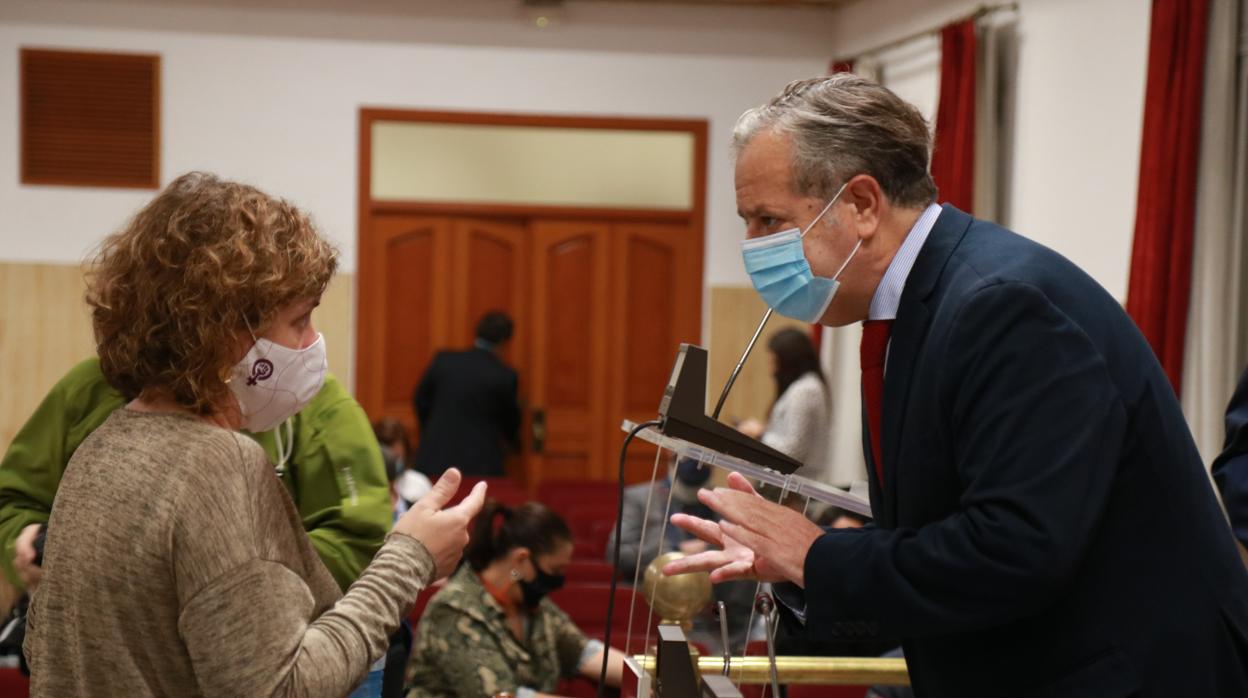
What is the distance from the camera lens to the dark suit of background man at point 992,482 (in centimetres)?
139

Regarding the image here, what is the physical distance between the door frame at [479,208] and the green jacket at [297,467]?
19.8 ft

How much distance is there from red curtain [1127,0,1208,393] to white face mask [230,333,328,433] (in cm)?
411

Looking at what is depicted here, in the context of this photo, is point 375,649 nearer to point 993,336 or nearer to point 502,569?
point 993,336

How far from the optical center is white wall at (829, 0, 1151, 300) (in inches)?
221

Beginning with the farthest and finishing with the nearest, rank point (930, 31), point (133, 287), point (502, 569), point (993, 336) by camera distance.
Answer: point (930, 31) → point (502, 569) → point (133, 287) → point (993, 336)

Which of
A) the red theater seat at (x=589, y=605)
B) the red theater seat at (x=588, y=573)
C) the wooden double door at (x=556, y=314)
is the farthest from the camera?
the wooden double door at (x=556, y=314)

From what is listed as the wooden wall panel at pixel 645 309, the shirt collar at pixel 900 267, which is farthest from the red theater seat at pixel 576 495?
the shirt collar at pixel 900 267

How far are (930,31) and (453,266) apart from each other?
336cm

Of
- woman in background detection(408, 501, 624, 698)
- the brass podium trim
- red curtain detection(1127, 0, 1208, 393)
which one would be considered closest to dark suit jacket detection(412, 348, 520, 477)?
red curtain detection(1127, 0, 1208, 393)

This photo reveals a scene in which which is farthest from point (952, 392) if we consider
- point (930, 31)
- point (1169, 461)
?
point (930, 31)

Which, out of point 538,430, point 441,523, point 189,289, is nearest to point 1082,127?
point 538,430

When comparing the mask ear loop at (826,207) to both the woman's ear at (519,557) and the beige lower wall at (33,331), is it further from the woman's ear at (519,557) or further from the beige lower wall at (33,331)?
the beige lower wall at (33,331)

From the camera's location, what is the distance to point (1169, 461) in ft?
4.82

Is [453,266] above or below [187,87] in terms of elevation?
below
